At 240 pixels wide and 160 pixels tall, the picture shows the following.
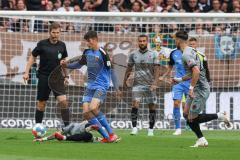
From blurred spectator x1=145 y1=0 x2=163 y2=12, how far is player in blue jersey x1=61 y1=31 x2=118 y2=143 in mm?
8106

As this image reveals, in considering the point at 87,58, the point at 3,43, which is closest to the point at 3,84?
the point at 3,43

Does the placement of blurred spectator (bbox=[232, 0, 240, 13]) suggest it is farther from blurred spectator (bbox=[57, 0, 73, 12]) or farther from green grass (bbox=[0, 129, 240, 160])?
green grass (bbox=[0, 129, 240, 160])

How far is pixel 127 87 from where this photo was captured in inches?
850

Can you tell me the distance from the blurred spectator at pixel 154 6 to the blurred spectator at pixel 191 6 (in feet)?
2.46

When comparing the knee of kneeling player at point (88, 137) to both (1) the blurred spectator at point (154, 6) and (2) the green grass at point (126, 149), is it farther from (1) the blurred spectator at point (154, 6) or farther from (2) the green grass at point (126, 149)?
(1) the blurred spectator at point (154, 6)

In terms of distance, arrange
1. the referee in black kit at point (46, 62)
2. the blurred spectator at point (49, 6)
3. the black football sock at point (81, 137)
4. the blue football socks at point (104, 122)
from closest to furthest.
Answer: the black football sock at point (81, 137)
the blue football socks at point (104, 122)
the referee in black kit at point (46, 62)
the blurred spectator at point (49, 6)

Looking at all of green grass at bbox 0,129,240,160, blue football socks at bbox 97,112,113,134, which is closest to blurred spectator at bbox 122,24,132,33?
green grass at bbox 0,129,240,160

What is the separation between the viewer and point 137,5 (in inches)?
989

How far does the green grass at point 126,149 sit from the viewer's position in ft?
44.4

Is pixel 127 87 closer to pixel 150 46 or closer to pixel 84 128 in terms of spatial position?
pixel 150 46

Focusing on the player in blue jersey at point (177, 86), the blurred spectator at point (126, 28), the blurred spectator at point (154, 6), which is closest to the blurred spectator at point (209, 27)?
the blurred spectator at point (126, 28)

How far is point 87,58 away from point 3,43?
17.9ft

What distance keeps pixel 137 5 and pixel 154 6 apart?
2.34 feet

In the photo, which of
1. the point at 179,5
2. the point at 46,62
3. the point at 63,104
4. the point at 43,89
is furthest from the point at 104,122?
the point at 179,5
